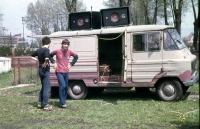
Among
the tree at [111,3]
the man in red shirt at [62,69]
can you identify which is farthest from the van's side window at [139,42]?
the tree at [111,3]

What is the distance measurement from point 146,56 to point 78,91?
249cm

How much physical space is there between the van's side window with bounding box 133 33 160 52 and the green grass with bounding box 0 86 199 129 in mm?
1542

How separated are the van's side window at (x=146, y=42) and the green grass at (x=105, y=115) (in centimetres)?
154

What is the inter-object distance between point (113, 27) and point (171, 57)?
2297 millimetres

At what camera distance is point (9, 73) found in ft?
73.0

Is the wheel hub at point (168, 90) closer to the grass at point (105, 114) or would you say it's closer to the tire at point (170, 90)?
the tire at point (170, 90)

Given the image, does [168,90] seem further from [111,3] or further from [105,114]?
[111,3]

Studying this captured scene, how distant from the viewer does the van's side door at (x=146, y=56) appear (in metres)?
10.2

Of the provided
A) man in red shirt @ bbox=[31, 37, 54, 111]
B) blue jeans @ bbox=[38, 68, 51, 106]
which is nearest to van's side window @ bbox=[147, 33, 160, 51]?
man in red shirt @ bbox=[31, 37, 54, 111]

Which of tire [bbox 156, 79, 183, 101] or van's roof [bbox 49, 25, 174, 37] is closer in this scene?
tire [bbox 156, 79, 183, 101]

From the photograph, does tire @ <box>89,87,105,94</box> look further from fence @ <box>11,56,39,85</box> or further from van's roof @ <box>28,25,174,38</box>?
fence @ <box>11,56,39,85</box>

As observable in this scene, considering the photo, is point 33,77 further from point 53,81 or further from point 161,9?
point 161,9

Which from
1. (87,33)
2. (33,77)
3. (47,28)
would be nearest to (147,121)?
(87,33)

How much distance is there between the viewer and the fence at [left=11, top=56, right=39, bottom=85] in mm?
17094
